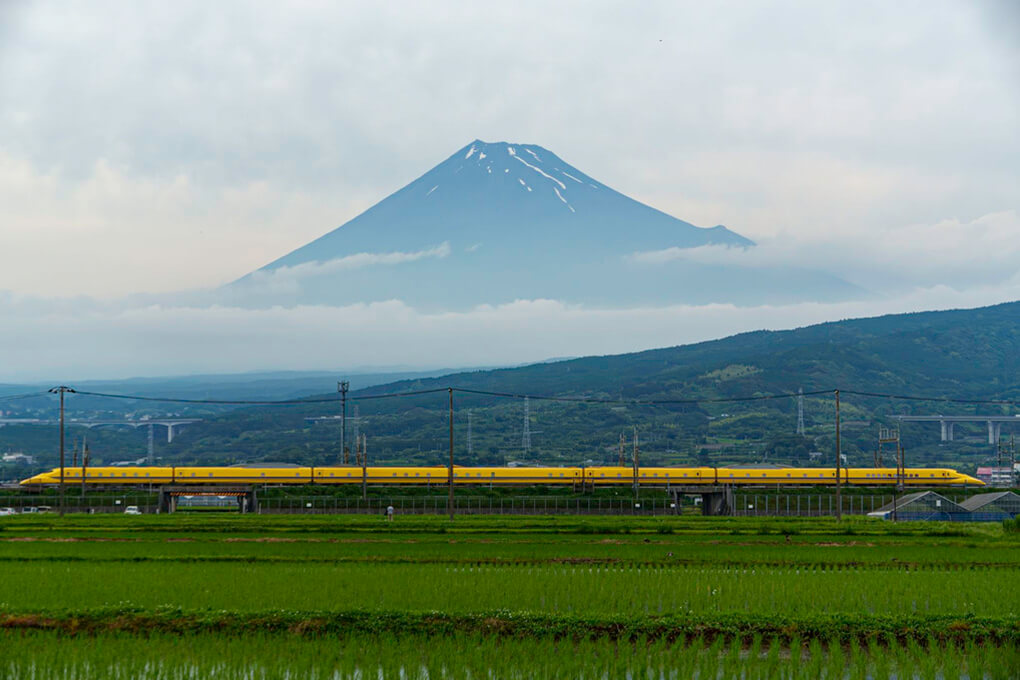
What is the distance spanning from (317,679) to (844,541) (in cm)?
2968

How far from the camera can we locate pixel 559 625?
21.6 metres

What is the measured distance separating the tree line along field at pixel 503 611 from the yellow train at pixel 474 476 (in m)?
42.9

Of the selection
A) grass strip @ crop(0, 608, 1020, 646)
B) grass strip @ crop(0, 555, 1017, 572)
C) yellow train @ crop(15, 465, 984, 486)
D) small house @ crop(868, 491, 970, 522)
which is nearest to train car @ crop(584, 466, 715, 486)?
yellow train @ crop(15, 465, 984, 486)

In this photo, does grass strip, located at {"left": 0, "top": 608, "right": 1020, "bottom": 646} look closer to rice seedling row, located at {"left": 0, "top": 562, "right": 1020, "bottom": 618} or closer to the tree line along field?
the tree line along field

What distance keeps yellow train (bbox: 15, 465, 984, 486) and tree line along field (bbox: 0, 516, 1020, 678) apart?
42945 millimetres

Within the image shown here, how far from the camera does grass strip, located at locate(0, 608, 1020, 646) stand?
21562 millimetres

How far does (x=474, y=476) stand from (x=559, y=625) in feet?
201

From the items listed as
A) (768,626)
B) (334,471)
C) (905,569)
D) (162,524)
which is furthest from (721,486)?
(768,626)

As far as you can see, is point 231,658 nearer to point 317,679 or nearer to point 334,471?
point 317,679

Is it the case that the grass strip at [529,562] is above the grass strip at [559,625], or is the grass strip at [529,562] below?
below

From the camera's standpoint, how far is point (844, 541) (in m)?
43.4

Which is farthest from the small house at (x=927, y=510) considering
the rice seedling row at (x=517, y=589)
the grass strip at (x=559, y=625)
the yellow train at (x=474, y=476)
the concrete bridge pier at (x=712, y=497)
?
the grass strip at (x=559, y=625)

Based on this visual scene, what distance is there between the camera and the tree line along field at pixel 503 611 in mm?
19203

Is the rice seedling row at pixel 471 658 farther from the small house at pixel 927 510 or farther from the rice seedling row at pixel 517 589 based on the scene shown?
the small house at pixel 927 510
